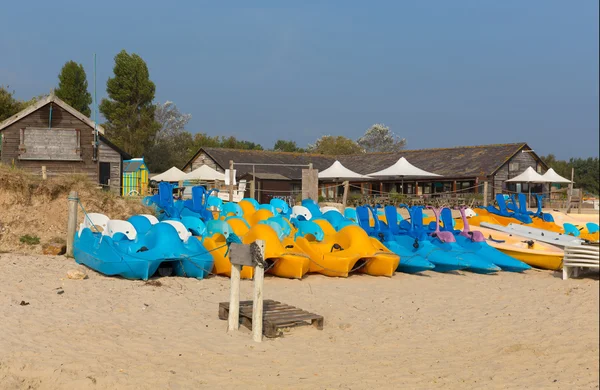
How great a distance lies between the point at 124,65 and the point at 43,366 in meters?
43.6

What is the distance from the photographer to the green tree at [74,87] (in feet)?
138

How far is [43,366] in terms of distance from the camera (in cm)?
496

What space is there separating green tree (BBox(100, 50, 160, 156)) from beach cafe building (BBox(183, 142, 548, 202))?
6.61 metres

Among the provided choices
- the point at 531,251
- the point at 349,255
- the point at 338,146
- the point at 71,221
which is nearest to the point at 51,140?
the point at 71,221

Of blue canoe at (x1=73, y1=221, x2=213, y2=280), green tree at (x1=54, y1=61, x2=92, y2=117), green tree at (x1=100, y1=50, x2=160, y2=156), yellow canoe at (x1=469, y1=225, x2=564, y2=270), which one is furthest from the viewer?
green tree at (x1=100, y1=50, x2=160, y2=156)

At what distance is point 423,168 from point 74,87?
26458 millimetres

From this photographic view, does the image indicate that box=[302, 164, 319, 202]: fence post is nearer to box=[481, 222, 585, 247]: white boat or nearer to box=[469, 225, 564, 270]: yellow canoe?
box=[481, 222, 585, 247]: white boat

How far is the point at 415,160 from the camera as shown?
130 ft

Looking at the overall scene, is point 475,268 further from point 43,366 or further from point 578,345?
point 43,366

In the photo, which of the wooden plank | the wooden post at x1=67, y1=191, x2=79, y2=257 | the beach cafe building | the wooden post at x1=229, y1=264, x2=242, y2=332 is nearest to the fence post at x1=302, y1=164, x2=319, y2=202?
the wooden post at x1=67, y1=191, x2=79, y2=257

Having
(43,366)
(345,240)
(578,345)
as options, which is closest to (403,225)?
(345,240)

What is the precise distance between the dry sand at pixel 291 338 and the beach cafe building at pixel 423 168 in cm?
2312

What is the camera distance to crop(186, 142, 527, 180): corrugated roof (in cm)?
3603

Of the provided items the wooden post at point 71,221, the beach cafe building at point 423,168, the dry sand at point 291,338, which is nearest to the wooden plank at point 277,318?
the dry sand at point 291,338
